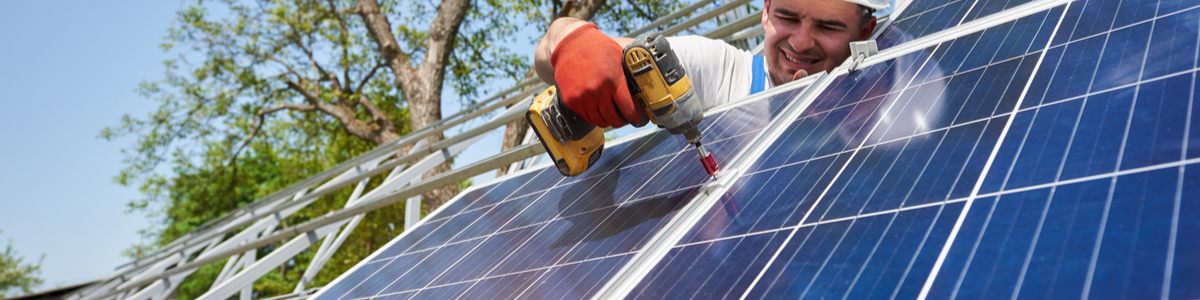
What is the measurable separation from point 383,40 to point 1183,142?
18.9 metres

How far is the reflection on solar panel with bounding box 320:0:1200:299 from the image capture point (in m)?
1.75

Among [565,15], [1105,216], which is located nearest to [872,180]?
[1105,216]

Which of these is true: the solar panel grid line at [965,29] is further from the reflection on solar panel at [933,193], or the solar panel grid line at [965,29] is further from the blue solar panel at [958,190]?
the blue solar panel at [958,190]

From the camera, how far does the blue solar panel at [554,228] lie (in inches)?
125

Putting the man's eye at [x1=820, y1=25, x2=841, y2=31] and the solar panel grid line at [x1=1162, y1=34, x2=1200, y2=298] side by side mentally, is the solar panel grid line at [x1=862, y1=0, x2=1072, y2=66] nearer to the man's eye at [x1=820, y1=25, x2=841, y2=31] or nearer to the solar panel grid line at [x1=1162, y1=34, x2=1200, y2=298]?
the man's eye at [x1=820, y1=25, x2=841, y2=31]

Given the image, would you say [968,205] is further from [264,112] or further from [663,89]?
[264,112]

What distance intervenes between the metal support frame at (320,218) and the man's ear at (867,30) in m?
2.07

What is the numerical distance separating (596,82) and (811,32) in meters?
1.69

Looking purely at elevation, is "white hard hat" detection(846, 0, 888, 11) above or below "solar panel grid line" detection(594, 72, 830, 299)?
above

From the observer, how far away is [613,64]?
137 inches

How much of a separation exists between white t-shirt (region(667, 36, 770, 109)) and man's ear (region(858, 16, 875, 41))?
574mm

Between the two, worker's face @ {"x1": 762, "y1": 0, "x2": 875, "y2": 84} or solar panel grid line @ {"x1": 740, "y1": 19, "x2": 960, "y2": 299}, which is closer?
solar panel grid line @ {"x1": 740, "y1": 19, "x2": 960, "y2": 299}

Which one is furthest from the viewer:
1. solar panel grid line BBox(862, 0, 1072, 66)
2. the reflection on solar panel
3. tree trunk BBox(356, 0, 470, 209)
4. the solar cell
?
tree trunk BBox(356, 0, 470, 209)

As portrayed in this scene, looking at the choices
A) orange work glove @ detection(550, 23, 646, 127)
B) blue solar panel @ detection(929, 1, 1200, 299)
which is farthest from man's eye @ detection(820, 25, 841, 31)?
blue solar panel @ detection(929, 1, 1200, 299)
